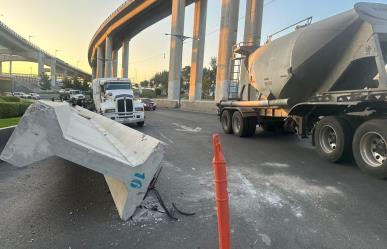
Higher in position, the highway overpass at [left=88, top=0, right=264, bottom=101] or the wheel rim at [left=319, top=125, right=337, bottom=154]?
the highway overpass at [left=88, top=0, right=264, bottom=101]

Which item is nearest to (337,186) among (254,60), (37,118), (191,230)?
(191,230)

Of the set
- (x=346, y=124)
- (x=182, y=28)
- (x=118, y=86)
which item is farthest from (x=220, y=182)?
(x=182, y=28)

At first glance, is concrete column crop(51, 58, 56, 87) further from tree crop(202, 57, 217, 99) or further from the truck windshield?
the truck windshield

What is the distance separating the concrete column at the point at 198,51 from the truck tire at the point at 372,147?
1874 inches

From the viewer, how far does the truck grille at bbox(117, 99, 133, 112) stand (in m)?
17.9

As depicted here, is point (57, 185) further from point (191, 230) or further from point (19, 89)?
point (19, 89)

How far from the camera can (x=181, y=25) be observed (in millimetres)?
54312

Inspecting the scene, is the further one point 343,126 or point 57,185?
point 343,126

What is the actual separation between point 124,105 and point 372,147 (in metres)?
13.0

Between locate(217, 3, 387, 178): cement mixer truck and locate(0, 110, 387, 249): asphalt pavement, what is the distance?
0.61 metres

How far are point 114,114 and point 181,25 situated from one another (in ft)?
130

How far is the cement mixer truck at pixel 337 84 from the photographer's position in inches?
285

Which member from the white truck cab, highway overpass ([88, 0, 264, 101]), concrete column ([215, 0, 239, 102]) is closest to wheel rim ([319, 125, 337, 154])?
the white truck cab

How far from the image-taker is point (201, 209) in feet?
16.5
